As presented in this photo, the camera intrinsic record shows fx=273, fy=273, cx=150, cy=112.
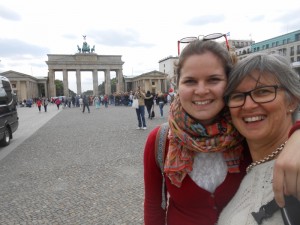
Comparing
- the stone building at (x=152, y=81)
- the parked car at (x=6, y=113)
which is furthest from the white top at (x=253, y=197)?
the stone building at (x=152, y=81)

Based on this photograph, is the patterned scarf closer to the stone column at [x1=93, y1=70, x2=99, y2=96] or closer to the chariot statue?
the stone column at [x1=93, y1=70, x2=99, y2=96]

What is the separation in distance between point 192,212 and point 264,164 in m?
0.67

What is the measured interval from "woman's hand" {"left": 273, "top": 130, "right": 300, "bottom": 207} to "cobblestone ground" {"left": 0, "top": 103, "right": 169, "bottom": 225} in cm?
334

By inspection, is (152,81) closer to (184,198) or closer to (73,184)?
(73,184)

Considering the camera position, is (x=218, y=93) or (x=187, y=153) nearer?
(x=218, y=93)

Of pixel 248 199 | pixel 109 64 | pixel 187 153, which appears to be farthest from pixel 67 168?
pixel 109 64

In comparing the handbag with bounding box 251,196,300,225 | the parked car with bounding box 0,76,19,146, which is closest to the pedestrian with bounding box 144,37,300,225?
the handbag with bounding box 251,196,300,225

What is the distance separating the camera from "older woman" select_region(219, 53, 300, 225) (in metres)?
1.20

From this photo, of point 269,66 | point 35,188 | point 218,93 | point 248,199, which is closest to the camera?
point 248,199

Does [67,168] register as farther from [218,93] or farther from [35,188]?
[218,93]

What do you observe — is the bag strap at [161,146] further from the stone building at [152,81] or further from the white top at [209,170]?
the stone building at [152,81]

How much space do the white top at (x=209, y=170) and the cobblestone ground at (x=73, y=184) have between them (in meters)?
2.59

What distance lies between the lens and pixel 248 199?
113cm

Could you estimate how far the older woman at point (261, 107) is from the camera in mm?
1201
